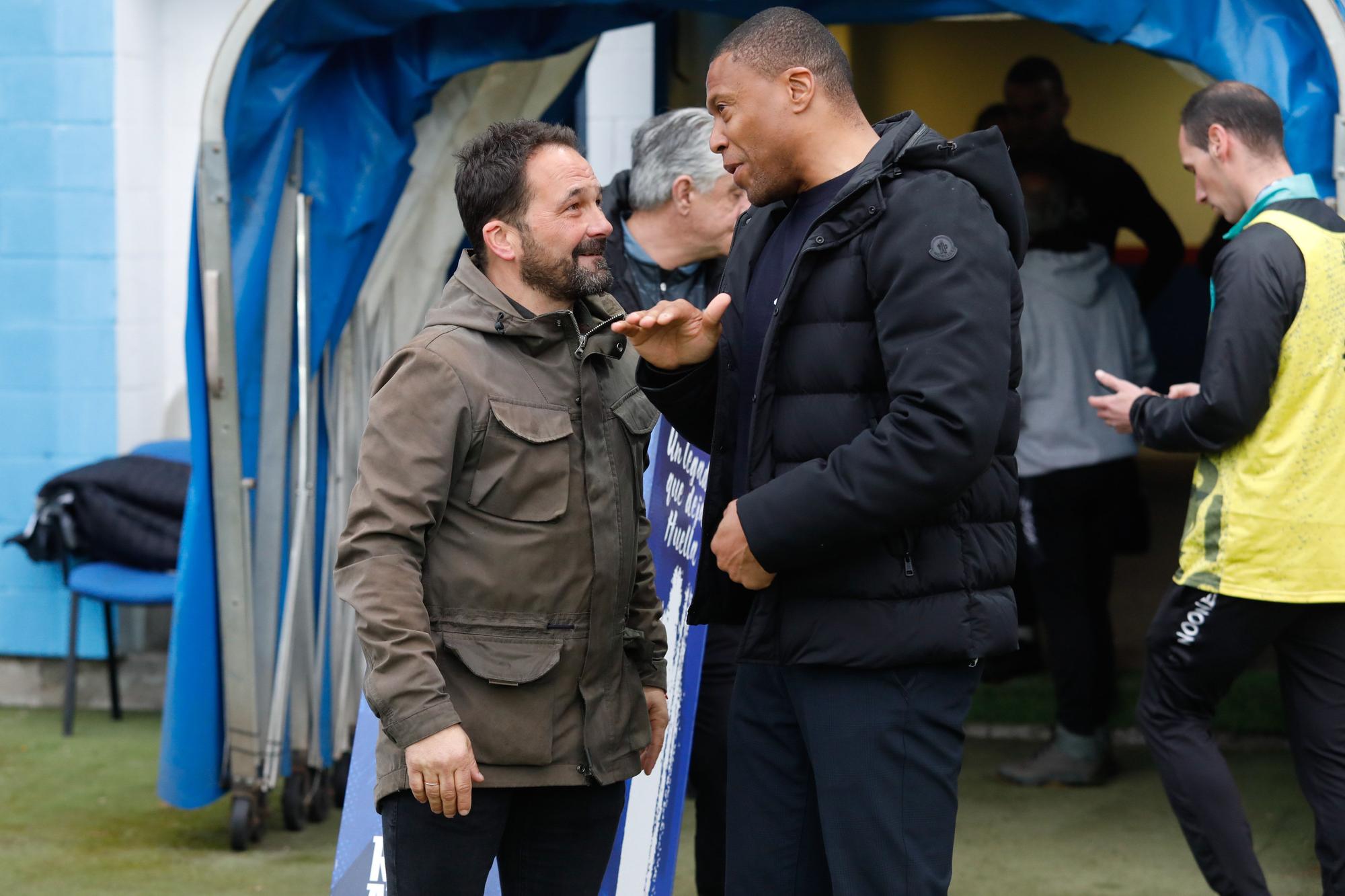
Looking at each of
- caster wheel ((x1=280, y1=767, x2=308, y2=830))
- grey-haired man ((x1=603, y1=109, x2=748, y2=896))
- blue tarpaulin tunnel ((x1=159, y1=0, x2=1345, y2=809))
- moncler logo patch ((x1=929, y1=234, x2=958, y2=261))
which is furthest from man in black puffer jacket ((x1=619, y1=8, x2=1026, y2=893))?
caster wheel ((x1=280, y1=767, x2=308, y2=830))

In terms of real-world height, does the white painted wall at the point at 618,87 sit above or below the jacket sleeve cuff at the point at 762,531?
above

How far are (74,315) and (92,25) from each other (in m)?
0.98

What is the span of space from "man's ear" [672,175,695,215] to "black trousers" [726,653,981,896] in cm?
133

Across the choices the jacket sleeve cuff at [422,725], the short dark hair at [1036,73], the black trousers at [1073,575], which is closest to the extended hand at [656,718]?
the jacket sleeve cuff at [422,725]

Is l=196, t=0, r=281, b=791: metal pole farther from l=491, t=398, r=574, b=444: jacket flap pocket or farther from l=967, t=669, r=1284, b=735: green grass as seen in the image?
l=967, t=669, r=1284, b=735: green grass

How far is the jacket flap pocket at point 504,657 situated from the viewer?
7.14ft

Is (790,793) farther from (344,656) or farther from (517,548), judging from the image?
(344,656)

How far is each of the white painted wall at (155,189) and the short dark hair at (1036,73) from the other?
8.66 ft

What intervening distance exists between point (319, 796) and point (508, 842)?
7.02 feet

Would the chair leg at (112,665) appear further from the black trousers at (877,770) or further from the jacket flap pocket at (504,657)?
the black trousers at (877,770)

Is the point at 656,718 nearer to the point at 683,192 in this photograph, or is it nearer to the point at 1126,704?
the point at 683,192

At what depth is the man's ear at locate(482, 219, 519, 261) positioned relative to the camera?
2318mm

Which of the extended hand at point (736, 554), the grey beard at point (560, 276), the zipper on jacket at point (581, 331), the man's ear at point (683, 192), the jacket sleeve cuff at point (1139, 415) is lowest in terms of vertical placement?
the extended hand at point (736, 554)

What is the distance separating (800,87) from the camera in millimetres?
2209
